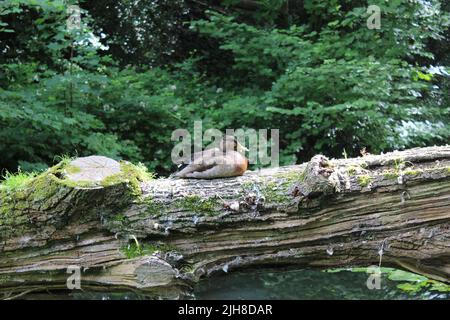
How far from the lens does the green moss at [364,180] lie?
9.02 ft

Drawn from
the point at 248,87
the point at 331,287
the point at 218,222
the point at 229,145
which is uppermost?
the point at 248,87

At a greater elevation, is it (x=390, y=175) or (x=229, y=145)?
(x=229, y=145)

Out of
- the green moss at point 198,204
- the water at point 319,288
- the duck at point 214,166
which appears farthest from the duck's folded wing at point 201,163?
the water at point 319,288

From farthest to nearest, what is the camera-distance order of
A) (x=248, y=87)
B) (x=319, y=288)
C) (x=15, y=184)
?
(x=248, y=87)
(x=319, y=288)
(x=15, y=184)

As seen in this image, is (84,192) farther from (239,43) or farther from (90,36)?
(239,43)

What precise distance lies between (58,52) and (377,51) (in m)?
3.79

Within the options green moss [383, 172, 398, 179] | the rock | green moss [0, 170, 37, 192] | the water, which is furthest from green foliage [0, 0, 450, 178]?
green moss [383, 172, 398, 179]

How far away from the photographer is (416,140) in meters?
6.29

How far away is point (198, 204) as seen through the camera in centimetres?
288

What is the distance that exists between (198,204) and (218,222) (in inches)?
5.9

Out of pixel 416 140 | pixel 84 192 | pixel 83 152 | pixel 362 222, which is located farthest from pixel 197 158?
pixel 416 140

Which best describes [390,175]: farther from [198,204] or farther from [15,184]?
[15,184]

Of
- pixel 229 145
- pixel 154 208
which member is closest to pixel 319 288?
pixel 229 145

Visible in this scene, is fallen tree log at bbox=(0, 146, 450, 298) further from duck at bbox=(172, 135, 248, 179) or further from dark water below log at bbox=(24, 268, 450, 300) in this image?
dark water below log at bbox=(24, 268, 450, 300)
